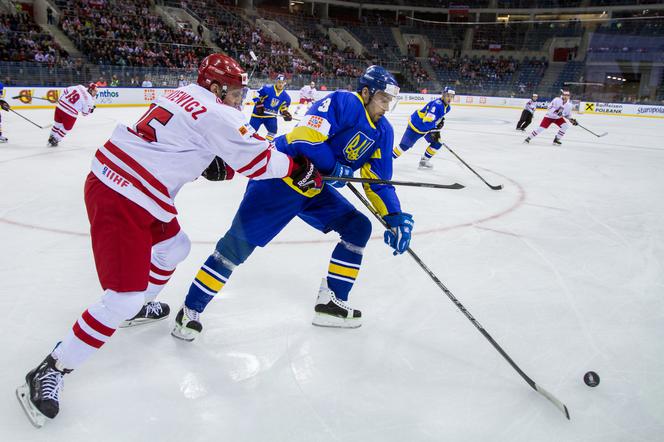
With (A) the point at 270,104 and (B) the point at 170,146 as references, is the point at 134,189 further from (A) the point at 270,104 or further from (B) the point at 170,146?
(A) the point at 270,104

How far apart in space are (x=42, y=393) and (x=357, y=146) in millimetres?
1640

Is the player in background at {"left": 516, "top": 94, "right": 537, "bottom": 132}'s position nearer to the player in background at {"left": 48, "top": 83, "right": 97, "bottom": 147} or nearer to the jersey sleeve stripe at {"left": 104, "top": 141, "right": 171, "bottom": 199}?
the player in background at {"left": 48, "top": 83, "right": 97, "bottom": 147}

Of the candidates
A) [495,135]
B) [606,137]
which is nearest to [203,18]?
[495,135]

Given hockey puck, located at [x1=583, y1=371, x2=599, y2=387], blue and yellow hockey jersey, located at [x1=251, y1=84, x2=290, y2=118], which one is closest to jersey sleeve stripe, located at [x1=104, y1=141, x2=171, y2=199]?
hockey puck, located at [x1=583, y1=371, x2=599, y2=387]

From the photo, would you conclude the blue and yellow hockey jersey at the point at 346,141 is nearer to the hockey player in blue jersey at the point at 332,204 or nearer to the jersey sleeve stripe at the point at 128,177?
the hockey player in blue jersey at the point at 332,204

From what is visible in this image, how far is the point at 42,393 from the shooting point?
5.70ft

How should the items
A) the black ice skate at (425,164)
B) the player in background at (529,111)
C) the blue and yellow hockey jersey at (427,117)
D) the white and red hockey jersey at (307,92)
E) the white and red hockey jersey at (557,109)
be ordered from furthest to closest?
the white and red hockey jersey at (307,92) < the player in background at (529,111) < the white and red hockey jersey at (557,109) < the black ice skate at (425,164) < the blue and yellow hockey jersey at (427,117)

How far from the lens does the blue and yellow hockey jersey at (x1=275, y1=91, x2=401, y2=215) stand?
230cm

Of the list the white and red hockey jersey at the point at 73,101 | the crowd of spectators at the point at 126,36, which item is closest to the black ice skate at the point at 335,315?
the white and red hockey jersey at the point at 73,101

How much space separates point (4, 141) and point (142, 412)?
293 inches

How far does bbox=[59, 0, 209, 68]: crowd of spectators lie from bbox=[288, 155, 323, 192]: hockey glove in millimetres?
15689

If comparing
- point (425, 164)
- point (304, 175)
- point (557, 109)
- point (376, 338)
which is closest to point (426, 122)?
point (425, 164)

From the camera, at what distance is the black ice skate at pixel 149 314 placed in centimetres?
245

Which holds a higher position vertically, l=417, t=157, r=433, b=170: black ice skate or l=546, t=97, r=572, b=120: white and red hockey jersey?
l=546, t=97, r=572, b=120: white and red hockey jersey
